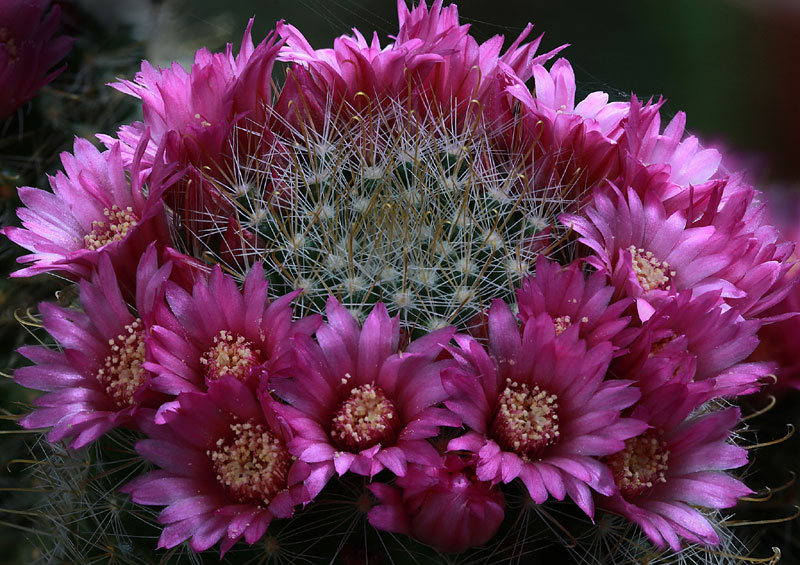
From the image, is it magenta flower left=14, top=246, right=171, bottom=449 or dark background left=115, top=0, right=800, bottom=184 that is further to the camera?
magenta flower left=14, top=246, right=171, bottom=449

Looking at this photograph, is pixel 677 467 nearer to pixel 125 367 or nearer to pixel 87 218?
pixel 125 367

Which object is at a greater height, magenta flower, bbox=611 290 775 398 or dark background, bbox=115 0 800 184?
dark background, bbox=115 0 800 184

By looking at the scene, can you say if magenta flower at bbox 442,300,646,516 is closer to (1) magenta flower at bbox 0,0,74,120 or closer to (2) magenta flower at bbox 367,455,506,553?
(2) magenta flower at bbox 367,455,506,553

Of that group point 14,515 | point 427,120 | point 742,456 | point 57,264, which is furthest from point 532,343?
point 14,515

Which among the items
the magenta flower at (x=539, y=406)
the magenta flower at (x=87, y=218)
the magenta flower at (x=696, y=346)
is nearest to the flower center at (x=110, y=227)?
the magenta flower at (x=87, y=218)

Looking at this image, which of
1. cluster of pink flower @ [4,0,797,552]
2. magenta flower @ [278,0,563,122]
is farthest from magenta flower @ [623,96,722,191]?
magenta flower @ [278,0,563,122]

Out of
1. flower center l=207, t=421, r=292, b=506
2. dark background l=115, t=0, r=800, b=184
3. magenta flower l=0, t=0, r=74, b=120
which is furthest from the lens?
magenta flower l=0, t=0, r=74, b=120
